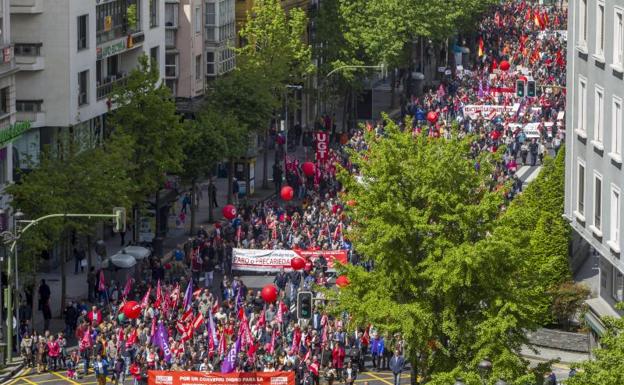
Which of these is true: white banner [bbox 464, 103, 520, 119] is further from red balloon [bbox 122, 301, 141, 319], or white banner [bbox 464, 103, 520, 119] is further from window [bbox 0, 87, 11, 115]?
red balloon [bbox 122, 301, 141, 319]

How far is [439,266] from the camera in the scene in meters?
69.2

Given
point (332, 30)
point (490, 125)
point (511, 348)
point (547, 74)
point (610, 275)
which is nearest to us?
point (511, 348)

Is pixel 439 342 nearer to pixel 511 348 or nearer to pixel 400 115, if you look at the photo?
pixel 511 348

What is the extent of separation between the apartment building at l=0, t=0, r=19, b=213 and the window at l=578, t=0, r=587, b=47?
→ 27386mm

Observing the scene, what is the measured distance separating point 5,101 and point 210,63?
1426 inches

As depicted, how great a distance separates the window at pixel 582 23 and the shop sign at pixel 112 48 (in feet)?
122

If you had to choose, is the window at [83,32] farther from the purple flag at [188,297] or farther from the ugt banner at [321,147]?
the purple flag at [188,297]

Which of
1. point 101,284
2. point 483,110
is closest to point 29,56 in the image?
point 101,284

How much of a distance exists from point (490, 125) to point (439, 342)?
216 feet

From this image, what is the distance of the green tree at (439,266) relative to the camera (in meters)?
68.9

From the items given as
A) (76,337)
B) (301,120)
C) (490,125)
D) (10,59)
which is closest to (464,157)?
(76,337)

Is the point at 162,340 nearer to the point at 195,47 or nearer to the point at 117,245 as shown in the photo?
the point at 117,245

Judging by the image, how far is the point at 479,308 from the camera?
230ft

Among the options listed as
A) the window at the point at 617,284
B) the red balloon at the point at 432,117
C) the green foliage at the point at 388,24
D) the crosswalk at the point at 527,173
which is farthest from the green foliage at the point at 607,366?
the green foliage at the point at 388,24
